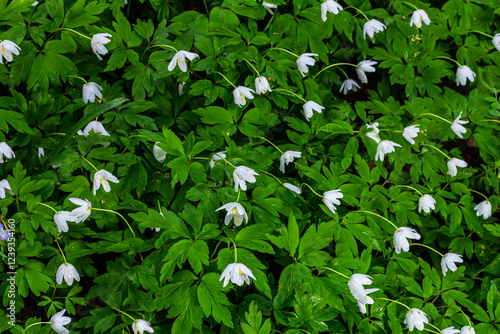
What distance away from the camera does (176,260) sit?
2152 millimetres

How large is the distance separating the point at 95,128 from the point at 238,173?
3.15 ft

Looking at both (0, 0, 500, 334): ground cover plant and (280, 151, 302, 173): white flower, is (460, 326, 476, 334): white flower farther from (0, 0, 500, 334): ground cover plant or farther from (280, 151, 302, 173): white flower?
(280, 151, 302, 173): white flower

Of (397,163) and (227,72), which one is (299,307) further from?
(227,72)

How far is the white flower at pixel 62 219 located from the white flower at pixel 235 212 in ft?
2.57

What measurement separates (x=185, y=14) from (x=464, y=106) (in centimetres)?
220

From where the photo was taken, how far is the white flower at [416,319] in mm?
2471

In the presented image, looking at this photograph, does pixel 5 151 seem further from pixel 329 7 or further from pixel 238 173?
pixel 329 7

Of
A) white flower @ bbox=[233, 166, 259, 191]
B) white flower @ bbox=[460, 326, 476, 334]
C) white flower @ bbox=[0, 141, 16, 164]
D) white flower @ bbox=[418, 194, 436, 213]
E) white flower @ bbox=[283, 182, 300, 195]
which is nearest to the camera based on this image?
white flower @ bbox=[233, 166, 259, 191]

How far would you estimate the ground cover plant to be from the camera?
2.29 m

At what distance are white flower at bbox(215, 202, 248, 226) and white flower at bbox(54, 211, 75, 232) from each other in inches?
30.8

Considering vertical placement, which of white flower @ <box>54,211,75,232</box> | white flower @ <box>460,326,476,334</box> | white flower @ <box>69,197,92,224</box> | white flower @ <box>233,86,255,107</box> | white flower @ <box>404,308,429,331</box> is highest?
white flower @ <box>233,86,255,107</box>

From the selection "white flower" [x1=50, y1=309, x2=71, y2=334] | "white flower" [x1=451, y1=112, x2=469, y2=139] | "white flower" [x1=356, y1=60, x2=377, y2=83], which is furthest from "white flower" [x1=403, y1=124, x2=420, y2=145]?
"white flower" [x1=50, y1=309, x2=71, y2=334]

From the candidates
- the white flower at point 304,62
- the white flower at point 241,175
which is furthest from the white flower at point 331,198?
the white flower at point 304,62

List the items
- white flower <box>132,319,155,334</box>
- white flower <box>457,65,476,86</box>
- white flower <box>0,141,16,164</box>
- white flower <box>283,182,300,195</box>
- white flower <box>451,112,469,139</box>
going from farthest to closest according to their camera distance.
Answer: white flower <box>457,65,476,86</box>, white flower <box>451,112,469,139</box>, white flower <box>283,182,300,195</box>, white flower <box>0,141,16,164</box>, white flower <box>132,319,155,334</box>
